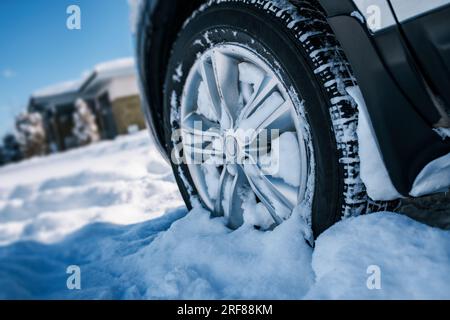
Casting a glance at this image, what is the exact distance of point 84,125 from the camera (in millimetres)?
25547

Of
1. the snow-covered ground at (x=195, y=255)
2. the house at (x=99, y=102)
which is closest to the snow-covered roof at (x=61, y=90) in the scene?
the house at (x=99, y=102)

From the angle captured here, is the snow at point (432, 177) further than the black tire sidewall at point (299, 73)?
No

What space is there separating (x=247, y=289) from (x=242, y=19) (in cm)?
92

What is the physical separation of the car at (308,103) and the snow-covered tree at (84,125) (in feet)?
82.9

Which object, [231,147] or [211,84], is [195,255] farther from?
[211,84]

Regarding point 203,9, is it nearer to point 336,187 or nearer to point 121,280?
point 336,187

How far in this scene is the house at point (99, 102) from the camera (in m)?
19.3

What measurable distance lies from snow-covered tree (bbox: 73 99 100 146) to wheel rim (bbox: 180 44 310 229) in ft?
82.8

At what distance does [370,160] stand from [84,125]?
87.9 feet

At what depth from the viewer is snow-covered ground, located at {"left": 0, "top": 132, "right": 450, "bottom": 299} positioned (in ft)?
3.18
